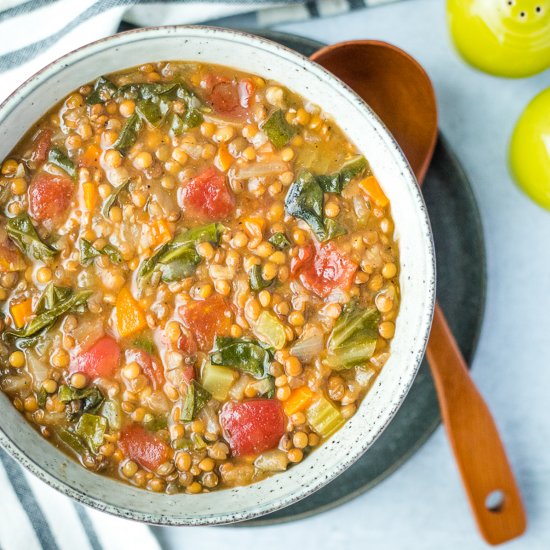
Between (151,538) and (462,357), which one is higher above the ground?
(462,357)

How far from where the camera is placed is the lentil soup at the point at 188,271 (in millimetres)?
3631

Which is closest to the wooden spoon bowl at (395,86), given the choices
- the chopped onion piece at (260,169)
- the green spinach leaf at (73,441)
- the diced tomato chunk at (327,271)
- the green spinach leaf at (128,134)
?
the chopped onion piece at (260,169)

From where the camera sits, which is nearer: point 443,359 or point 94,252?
A: point 94,252

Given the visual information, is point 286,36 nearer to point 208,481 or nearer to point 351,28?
point 351,28

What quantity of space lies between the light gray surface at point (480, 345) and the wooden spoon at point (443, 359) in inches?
10.8

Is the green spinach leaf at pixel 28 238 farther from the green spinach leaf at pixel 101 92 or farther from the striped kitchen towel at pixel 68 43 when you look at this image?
the striped kitchen towel at pixel 68 43

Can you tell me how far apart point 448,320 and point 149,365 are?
1689 millimetres

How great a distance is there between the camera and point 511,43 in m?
3.84

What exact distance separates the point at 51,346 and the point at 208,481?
1049mm

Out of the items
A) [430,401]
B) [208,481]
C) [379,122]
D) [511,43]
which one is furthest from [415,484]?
[511,43]

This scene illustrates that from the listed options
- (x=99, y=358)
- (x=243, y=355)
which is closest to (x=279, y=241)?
(x=243, y=355)

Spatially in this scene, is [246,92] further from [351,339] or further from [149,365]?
[149,365]

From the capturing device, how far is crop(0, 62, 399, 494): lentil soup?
3631mm

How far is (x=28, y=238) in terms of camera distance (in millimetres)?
3598
